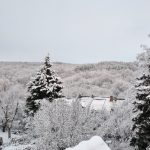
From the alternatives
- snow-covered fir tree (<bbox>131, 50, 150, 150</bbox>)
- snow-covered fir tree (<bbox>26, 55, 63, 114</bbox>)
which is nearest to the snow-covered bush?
snow-covered fir tree (<bbox>131, 50, 150, 150</bbox>)

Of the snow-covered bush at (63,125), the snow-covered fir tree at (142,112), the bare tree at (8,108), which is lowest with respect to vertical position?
the bare tree at (8,108)

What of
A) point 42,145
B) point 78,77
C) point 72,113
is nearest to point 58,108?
point 72,113

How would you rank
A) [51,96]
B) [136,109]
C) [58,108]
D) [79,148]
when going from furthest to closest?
[51,96]
[58,108]
[136,109]
[79,148]

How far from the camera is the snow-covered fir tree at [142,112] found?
18516 mm

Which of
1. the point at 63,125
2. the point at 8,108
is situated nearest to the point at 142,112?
the point at 63,125

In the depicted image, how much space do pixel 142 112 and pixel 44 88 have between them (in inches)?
736

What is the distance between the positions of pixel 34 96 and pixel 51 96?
1692 millimetres

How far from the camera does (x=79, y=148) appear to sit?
611 cm

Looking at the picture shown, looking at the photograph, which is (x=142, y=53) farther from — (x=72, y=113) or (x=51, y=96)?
(x=51, y=96)

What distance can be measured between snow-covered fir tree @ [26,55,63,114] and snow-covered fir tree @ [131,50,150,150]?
17.6 meters

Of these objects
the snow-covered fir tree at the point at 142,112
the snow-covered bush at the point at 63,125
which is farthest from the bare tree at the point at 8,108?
the snow-covered fir tree at the point at 142,112

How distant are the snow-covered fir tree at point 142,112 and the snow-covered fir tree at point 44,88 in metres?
17.6

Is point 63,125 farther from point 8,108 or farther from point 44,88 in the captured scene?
point 8,108

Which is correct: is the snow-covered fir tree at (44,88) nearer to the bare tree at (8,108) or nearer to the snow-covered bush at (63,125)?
the snow-covered bush at (63,125)
